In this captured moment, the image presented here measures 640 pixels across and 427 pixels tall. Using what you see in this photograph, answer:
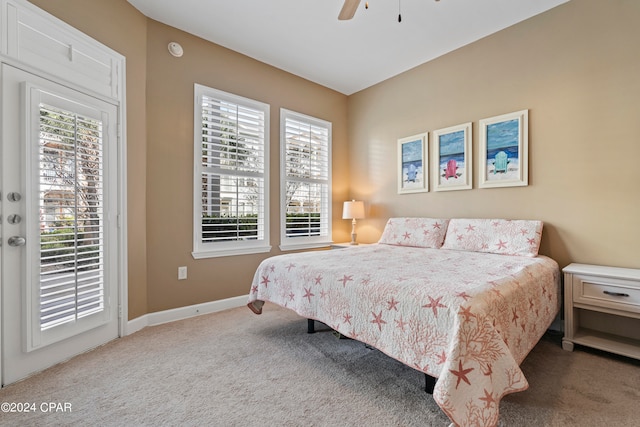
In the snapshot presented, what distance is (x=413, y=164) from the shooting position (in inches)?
149

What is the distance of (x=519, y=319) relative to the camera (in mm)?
1653

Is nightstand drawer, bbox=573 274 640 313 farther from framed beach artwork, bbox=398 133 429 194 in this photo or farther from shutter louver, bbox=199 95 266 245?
shutter louver, bbox=199 95 266 245

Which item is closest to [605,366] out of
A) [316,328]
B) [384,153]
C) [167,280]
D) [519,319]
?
[519,319]

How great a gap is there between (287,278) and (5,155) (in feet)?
6.38

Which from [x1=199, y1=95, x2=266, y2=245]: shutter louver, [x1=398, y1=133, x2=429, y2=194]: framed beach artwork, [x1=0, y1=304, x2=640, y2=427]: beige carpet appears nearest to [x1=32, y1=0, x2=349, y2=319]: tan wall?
[x1=199, y1=95, x2=266, y2=245]: shutter louver

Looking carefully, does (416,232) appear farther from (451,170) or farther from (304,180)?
(304,180)

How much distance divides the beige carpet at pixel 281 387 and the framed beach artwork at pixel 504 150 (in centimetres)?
150

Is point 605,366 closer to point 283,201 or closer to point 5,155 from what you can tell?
point 283,201

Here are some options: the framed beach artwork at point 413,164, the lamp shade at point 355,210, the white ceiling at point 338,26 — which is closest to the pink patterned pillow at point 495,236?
the framed beach artwork at point 413,164

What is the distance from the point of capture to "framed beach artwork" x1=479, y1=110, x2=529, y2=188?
9.39 ft

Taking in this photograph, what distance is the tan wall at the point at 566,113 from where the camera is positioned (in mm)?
2359

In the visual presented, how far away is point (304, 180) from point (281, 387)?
276 centimetres

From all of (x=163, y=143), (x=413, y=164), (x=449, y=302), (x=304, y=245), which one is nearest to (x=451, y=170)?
(x=413, y=164)

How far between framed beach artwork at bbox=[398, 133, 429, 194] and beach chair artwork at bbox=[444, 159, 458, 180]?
246mm
